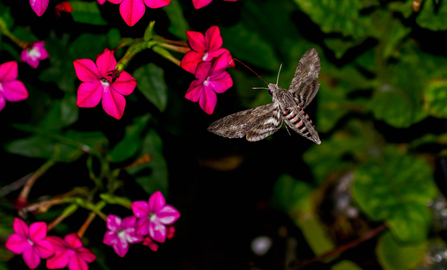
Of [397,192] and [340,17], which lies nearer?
[340,17]

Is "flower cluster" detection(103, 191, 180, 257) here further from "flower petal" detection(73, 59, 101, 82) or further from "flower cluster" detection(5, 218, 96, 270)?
"flower petal" detection(73, 59, 101, 82)

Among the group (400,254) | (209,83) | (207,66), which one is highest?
(207,66)

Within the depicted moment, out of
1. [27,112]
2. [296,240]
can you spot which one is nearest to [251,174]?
[296,240]

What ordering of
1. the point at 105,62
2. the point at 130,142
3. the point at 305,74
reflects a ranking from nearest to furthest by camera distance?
1. the point at 105,62
2. the point at 305,74
3. the point at 130,142

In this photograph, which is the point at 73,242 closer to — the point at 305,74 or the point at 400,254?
the point at 305,74

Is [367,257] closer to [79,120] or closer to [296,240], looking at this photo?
[296,240]

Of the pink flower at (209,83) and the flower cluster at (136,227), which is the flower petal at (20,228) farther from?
the pink flower at (209,83)

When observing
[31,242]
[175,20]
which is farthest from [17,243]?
[175,20]

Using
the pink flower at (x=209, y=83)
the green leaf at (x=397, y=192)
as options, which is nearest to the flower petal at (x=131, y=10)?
the pink flower at (x=209, y=83)
